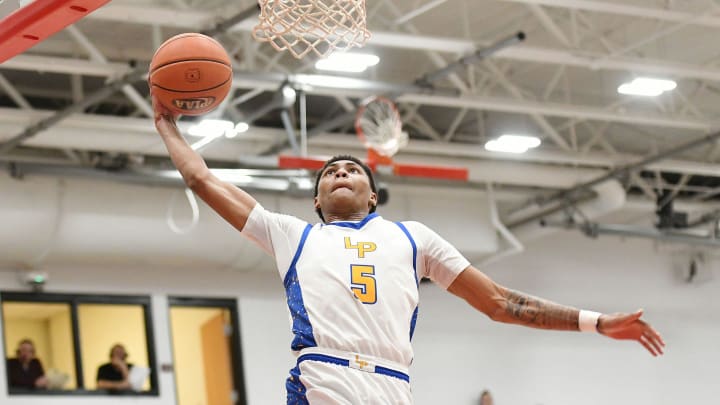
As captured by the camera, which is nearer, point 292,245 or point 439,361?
point 292,245

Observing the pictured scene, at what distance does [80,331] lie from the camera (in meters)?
16.0

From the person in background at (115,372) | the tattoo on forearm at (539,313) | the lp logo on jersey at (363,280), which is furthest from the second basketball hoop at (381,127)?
the lp logo on jersey at (363,280)

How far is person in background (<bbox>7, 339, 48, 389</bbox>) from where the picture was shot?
49.5 feet

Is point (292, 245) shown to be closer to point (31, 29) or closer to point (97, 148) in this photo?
point (31, 29)

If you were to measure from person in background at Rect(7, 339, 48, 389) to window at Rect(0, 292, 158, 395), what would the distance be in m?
0.31

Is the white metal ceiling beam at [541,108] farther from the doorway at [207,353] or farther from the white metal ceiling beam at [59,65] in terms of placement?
the doorway at [207,353]

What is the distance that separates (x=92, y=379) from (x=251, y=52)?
5068 mm

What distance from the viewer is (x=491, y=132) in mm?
18078

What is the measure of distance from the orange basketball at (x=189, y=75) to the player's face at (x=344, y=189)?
26.7 inches

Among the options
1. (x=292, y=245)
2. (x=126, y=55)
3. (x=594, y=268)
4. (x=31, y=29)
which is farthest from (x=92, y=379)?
(x=292, y=245)

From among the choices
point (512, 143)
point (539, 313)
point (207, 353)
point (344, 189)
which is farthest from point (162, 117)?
point (207, 353)

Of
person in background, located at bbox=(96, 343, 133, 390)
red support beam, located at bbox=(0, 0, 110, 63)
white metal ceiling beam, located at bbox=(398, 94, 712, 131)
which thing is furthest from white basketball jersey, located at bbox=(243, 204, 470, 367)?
person in background, located at bbox=(96, 343, 133, 390)

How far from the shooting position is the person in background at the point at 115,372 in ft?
50.8

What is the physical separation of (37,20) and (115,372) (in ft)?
31.7
